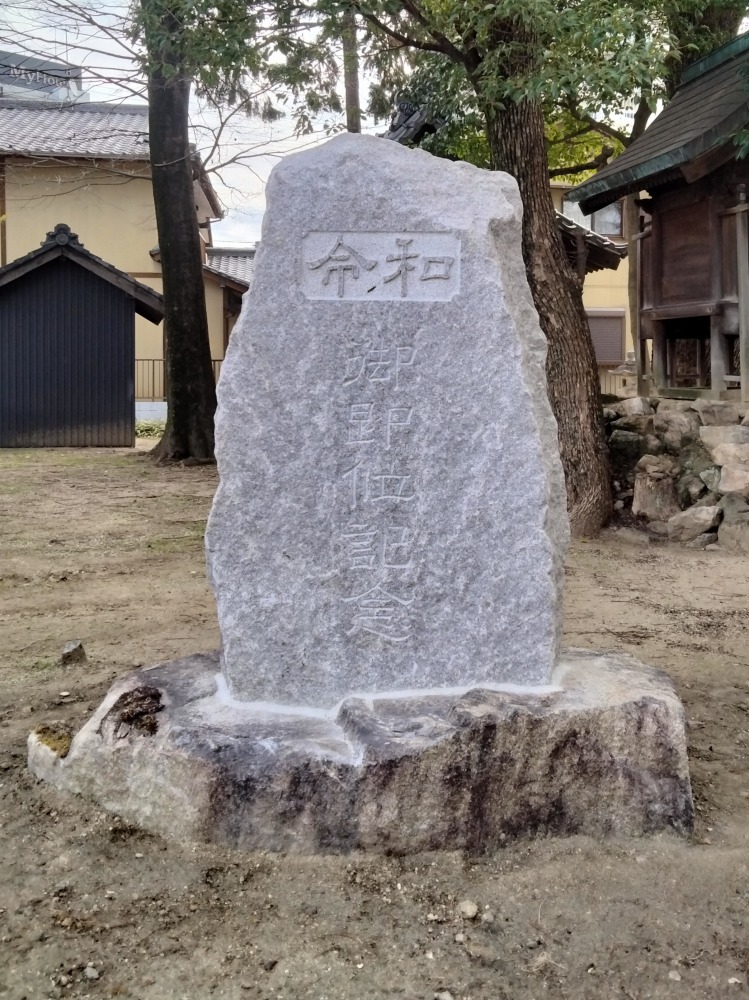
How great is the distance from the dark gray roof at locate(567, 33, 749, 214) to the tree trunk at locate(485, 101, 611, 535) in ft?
4.44

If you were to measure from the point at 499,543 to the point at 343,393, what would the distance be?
764mm

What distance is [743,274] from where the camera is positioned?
27.9ft

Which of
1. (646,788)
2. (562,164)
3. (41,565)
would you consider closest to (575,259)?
(562,164)

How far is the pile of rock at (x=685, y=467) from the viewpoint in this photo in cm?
817

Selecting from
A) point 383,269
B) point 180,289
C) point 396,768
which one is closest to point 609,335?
point 180,289

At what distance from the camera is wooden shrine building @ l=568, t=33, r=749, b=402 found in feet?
27.8

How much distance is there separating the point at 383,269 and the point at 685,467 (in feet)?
20.8

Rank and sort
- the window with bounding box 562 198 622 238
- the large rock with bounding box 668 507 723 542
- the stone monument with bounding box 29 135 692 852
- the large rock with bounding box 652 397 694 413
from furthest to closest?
the window with bounding box 562 198 622 238, the large rock with bounding box 652 397 694 413, the large rock with bounding box 668 507 723 542, the stone monument with bounding box 29 135 692 852

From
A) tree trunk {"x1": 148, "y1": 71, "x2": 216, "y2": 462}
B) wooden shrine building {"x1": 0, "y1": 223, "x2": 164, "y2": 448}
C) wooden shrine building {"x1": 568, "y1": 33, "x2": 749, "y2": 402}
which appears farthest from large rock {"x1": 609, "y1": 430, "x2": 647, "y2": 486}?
wooden shrine building {"x1": 0, "y1": 223, "x2": 164, "y2": 448}

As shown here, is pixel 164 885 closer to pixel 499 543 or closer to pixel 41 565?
pixel 499 543

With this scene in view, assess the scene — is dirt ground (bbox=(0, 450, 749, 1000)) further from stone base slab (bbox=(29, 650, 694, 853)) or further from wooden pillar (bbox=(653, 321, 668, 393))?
wooden pillar (bbox=(653, 321, 668, 393))

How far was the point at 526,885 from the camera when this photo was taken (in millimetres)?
2637

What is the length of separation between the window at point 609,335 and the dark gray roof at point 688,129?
43.5 feet

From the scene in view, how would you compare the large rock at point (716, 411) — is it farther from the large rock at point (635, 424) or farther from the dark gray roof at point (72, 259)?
the dark gray roof at point (72, 259)
